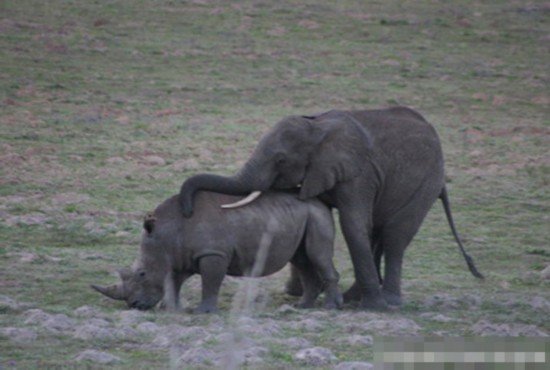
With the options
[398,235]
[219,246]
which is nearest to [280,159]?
[219,246]

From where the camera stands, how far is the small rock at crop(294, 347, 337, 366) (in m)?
9.28

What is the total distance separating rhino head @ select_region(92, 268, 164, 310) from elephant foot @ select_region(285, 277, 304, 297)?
1990 millimetres

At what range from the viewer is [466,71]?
32.7 m

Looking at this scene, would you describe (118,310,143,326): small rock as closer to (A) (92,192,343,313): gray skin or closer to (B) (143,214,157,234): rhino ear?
(A) (92,192,343,313): gray skin

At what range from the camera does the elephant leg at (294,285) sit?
537 inches

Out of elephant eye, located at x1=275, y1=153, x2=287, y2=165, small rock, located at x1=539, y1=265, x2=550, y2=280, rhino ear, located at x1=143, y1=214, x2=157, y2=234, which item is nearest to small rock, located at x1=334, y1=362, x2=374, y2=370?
rhino ear, located at x1=143, y1=214, x2=157, y2=234

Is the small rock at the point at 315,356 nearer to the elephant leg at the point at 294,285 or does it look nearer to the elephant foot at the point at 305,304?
the elephant foot at the point at 305,304

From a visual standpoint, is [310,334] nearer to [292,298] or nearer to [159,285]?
[159,285]

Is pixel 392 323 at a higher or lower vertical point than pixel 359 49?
higher

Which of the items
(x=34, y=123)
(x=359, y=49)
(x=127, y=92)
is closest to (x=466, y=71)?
(x=359, y=49)

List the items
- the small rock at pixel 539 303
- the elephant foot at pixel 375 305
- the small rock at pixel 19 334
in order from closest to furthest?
the small rock at pixel 19 334, the small rock at pixel 539 303, the elephant foot at pixel 375 305

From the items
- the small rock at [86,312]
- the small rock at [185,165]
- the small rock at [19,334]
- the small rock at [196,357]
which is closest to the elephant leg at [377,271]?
the small rock at [86,312]

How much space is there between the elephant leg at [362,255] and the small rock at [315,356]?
336 cm

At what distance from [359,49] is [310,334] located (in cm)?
2392
